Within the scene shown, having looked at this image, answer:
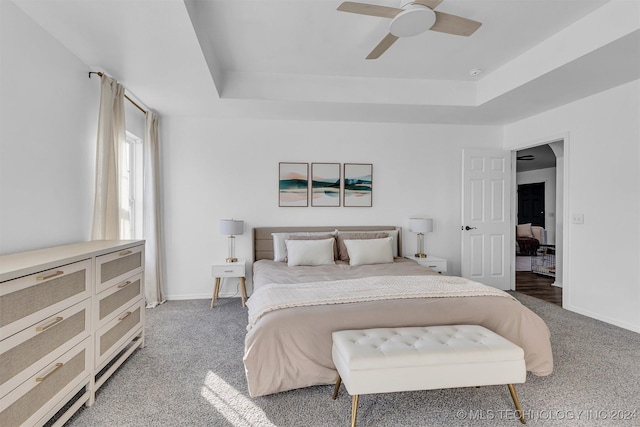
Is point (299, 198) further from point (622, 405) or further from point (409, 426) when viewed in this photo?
point (622, 405)

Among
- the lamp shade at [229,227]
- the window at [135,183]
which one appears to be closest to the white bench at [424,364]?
the lamp shade at [229,227]

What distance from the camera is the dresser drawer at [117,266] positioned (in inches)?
79.9

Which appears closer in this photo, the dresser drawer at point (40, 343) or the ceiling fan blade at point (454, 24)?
the dresser drawer at point (40, 343)

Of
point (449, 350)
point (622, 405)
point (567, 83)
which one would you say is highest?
point (567, 83)

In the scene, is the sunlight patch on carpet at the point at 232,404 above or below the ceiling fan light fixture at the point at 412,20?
below

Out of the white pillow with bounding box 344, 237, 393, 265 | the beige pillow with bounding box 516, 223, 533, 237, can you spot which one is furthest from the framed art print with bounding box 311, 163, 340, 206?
the beige pillow with bounding box 516, 223, 533, 237

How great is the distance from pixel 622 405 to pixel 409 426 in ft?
4.46

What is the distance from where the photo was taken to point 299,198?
14.3 ft

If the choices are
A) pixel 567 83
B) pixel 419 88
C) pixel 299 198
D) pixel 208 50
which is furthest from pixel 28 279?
pixel 567 83

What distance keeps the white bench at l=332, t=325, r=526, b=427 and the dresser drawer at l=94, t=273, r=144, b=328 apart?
61.1 inches

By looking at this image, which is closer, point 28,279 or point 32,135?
point 28,279

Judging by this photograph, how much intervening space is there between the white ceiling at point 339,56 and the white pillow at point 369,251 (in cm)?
165

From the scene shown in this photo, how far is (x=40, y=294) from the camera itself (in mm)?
1515

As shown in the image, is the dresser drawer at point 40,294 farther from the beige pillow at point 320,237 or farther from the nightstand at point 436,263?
the nightstand at point 436,263
